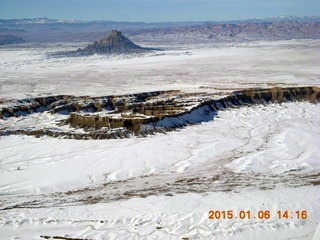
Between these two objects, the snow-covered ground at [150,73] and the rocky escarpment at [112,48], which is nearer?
the snow-covered ground at [150,73]

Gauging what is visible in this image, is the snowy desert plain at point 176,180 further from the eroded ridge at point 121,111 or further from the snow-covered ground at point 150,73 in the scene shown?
the snow-covered ground at point 150,73

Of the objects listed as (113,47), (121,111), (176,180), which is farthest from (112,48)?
(176,180)

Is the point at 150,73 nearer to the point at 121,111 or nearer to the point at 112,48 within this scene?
the point at 121,111

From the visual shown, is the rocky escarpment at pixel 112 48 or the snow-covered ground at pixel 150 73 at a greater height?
the rocky escarpment at pixel 112 48

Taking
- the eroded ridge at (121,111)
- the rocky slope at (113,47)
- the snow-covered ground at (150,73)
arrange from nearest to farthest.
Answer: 1. the eroded ridge at (121,111)
2. the snow-covered ground at (150,73)
3. the rocky slope at (113,47)

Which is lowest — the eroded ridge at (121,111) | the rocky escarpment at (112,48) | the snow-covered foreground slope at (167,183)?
the snow-covered foreground slope at (167,183)

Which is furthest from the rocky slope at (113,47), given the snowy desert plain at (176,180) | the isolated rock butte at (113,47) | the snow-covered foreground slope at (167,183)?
the snow-covered foreground slope at (167,183)

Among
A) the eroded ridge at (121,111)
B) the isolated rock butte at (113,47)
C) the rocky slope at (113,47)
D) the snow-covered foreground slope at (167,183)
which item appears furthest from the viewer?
the isolated rock butte at (113,47)
